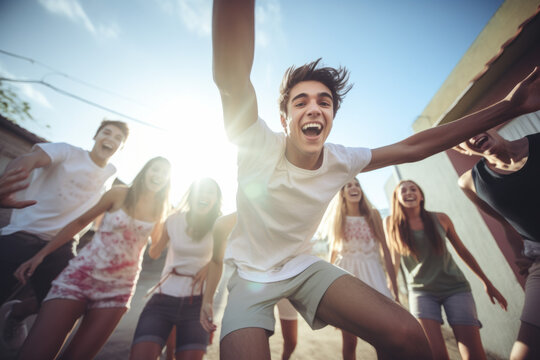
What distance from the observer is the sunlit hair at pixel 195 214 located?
117 inches

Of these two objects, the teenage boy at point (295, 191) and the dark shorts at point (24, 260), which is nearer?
the teenage boy at point (295, 191)

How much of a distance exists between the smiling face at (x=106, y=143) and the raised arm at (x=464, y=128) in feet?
11.5

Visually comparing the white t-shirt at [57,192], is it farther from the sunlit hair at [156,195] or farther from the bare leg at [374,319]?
the bare leg at [374,319]

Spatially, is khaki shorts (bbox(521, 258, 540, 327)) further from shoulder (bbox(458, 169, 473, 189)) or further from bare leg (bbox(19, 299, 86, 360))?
bare leg (bbox(19, 299, 86, 360))

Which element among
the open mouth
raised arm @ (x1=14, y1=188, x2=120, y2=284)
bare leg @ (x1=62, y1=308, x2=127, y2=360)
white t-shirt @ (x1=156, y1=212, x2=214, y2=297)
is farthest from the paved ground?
the open mouth

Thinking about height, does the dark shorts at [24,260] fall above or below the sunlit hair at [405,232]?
below

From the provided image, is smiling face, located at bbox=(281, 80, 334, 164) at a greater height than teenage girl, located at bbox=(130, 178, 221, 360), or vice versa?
smiling face, located at bbox=(281, 80, 334, 164)

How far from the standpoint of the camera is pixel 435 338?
2.71 m

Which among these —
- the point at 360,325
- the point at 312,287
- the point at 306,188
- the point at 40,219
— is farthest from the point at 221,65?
the point at 40,219

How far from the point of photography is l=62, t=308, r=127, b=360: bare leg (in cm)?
204

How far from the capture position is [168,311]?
95.9 inches

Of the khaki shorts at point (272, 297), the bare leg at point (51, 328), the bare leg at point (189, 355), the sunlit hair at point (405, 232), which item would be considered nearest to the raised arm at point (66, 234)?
the bare leg at point (51, 328)

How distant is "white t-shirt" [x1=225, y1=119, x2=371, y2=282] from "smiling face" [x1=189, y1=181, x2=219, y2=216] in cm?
157

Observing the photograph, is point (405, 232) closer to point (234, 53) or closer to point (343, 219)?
point (343, 219)
